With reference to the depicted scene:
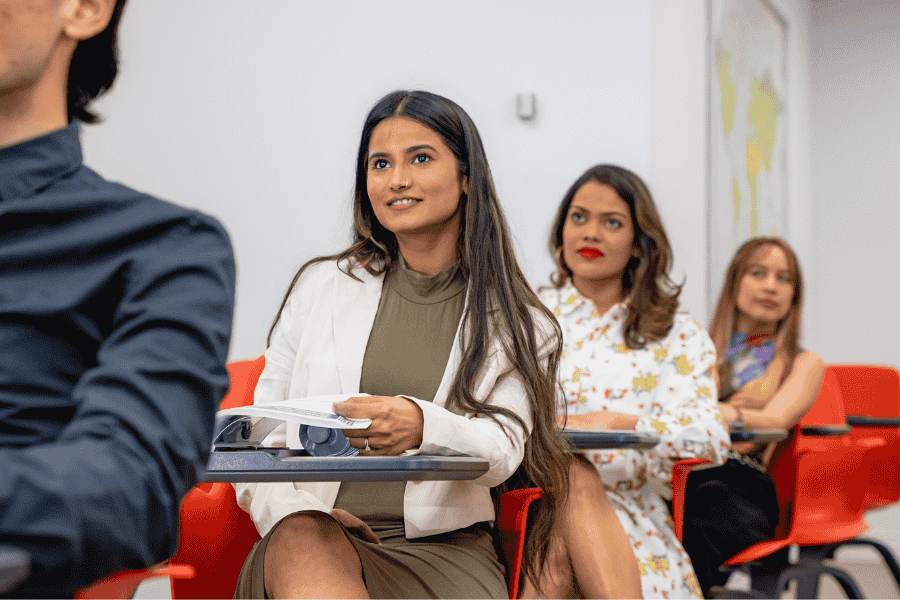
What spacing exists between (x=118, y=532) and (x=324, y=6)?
11.8ft

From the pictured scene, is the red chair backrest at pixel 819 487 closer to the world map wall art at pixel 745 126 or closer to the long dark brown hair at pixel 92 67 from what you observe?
the world map wall art at pixel 745 126

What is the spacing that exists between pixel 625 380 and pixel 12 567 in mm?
2116

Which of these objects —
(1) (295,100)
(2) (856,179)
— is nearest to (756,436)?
(1) (295,100)

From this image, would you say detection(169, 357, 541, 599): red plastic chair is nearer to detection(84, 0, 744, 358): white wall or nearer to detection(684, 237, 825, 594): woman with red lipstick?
detection(684, 237, 825, 594): woman with red lipstick

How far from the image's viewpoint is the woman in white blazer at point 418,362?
4.59ft

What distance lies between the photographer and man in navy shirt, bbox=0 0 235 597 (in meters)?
0.55

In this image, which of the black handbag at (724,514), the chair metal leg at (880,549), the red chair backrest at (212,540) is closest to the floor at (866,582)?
the chair metal leg at (880,549)

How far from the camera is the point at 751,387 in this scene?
10.2 ft

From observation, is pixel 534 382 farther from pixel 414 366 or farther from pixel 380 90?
pixel 380 90

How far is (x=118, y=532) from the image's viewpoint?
0.56m

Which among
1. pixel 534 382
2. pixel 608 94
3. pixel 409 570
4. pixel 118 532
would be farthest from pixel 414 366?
pixel 608 94

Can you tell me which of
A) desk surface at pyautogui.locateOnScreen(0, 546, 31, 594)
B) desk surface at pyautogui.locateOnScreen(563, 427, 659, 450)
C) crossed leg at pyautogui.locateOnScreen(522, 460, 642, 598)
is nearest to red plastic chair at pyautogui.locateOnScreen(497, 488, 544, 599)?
desk surface at pyautogui.locateOnScreen(563, 427, 659, 450)

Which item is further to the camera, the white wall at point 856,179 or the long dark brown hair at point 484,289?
the white wall at point 856,179

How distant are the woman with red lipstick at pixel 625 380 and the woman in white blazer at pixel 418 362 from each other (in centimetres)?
29
